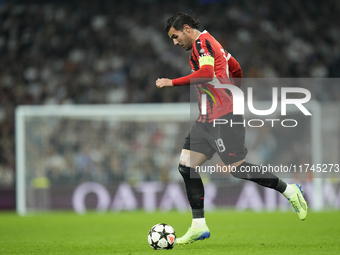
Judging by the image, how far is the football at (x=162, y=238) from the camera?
181 inches

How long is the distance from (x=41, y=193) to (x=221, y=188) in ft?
13.4

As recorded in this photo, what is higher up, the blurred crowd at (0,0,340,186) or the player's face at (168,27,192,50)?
the blurred crowd at (0,0,340,186)

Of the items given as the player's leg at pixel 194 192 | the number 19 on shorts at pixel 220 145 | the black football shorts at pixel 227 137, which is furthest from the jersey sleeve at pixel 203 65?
the player's leg at pixel 194 192

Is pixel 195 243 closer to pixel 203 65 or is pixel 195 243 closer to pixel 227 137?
pixel 227 137

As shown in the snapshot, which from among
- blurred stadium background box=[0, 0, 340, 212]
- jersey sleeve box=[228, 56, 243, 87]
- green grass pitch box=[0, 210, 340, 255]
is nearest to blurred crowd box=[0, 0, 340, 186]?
blurred stadium background box=[0, 0, 340, 212]

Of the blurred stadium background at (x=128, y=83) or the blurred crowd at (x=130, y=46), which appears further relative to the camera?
the blurred crowd at (x=130, y=46)

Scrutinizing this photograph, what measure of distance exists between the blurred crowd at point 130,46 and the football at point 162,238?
10.2 metres

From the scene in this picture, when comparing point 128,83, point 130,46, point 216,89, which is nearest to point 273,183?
point 216,89

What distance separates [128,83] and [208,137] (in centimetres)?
1070

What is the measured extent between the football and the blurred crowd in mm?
10247

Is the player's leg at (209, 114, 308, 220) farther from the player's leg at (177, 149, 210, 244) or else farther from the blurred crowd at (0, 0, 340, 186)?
the blurred crowd at (0, 0, 340, 186)

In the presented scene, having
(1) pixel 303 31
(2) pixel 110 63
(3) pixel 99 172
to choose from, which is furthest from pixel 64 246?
(1) pixel 303 31

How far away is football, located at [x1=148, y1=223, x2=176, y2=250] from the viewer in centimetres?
459

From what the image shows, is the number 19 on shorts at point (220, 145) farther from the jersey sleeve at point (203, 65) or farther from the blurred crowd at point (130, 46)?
the blurred crowd at point (130, 46)
